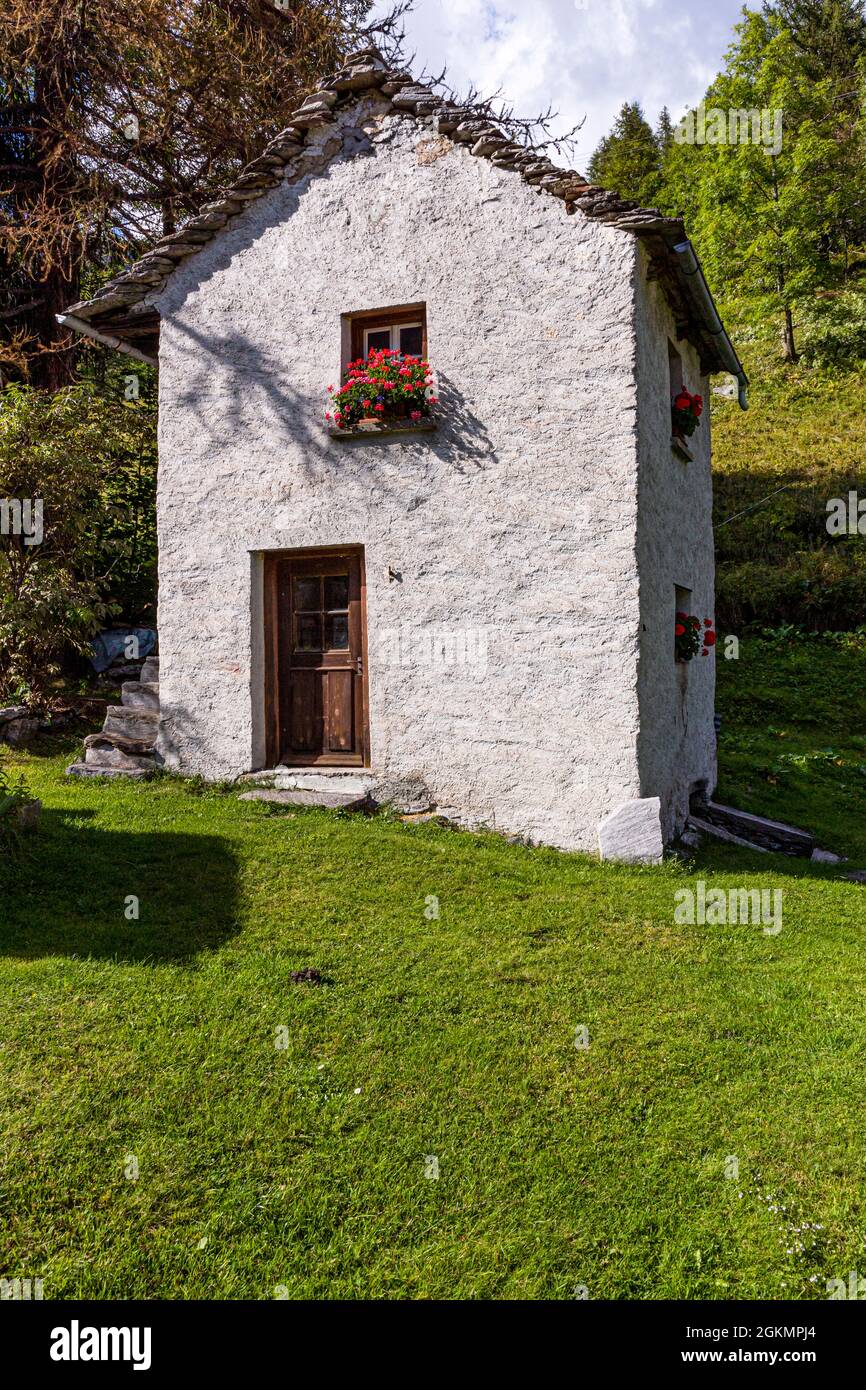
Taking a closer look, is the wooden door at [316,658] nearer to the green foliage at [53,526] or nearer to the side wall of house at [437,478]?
the side wall of house at [437,478]

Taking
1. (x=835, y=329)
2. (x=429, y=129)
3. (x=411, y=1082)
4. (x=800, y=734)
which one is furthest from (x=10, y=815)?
(x=835, y=329)

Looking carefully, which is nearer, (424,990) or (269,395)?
(424,990)

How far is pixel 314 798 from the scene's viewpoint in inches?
308

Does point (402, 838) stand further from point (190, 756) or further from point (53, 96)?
point (53, 96)

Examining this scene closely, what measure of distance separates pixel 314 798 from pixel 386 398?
3.63m

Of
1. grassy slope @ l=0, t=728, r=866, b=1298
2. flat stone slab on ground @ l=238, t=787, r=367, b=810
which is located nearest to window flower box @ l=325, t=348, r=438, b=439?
flat stone slab on ground @ l=238, t=787, r=367, b=810

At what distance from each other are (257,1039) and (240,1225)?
114 cm

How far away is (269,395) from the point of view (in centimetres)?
834

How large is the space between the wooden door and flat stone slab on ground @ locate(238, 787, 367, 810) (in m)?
0.45

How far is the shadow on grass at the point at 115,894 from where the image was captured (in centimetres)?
495

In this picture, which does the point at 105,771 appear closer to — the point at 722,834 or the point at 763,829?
the point at 722,834

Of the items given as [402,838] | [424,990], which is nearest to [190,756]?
[402,838]

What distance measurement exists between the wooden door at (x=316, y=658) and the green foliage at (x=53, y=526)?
9.57 ft

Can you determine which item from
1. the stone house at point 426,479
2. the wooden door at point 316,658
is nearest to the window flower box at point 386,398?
the stone house at point 426,479
